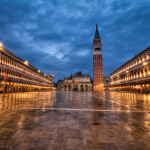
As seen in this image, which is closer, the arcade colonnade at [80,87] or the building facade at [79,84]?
the arcade colonnade at [80,87]

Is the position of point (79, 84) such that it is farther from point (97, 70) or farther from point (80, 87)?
point (97, 70)

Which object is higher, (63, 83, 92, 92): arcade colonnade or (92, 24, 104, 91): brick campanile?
(92, 24, 104, 91): brick campanile

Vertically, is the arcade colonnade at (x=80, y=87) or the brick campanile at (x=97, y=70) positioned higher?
the brick campanile at (x=97, y=70)

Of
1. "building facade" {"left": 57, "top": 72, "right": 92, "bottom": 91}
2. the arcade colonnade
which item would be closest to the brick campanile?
the arcade colonnade

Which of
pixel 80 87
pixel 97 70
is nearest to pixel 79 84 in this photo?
pixel 80 87

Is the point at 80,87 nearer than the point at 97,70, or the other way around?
the point at 97,70

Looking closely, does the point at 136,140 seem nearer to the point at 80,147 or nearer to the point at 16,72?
the point at 80,147

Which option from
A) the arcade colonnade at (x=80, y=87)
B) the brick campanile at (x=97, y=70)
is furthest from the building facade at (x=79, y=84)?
the brick campanile at (x=97, y=70)

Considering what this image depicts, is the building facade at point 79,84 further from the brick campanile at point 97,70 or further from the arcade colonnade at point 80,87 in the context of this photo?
the brick campanile at point 97,70

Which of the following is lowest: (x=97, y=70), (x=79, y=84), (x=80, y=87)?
(x=80, y=87)

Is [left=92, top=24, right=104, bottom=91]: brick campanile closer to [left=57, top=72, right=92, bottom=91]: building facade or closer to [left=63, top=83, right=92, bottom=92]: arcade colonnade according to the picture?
[left=63, top=83, right=92, bottom=92]: arcade colonnade

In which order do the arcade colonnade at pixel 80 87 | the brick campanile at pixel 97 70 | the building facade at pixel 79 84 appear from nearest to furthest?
1. the brick campanile at pixel 97 70
2. the arcade colonnade at pixel 80 87
3. the building facade at pixel 79 84

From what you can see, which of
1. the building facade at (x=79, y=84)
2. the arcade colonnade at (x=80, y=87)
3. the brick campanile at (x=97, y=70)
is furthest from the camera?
the building facade at (x=79, y=84)

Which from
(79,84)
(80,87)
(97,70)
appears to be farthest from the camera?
(80,87)
